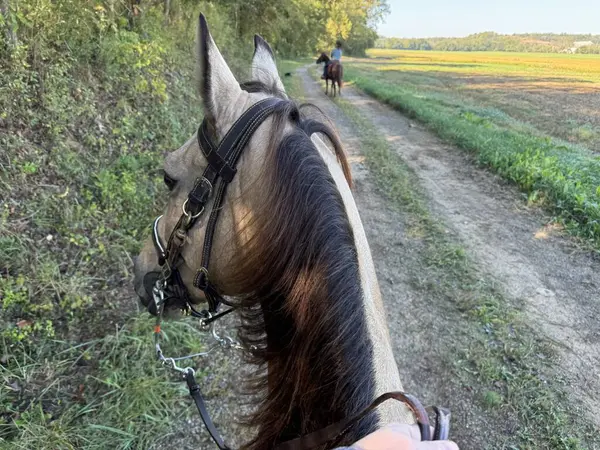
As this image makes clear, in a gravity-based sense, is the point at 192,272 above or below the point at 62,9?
below

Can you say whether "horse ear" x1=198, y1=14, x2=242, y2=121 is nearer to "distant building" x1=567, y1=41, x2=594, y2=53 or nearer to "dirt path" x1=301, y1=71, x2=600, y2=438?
"dirt path" x1=301, y1=71, x2=600, y2=438

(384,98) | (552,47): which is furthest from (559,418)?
(552,47)

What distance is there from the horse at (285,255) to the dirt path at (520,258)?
2347 mm

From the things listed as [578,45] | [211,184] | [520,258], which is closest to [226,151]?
[211,184]

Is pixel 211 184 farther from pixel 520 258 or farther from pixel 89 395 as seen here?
pixel 520 258

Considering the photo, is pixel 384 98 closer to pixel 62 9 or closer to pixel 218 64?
pixel 62 9

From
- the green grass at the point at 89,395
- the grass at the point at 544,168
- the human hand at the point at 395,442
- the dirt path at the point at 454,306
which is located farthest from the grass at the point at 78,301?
the grass at the point at 544,168

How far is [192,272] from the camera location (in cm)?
164

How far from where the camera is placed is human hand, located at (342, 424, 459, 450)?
814 mm

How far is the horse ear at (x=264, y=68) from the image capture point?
172cm

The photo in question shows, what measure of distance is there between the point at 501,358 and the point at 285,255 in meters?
3.09

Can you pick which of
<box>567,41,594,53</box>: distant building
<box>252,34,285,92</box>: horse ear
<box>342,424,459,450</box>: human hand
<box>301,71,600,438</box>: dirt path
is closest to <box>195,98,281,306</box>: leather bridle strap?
<box>252,34,285,92</box>: horse ear

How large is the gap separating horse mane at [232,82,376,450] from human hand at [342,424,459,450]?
0.40 feet

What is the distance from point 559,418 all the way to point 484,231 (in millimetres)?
3182
